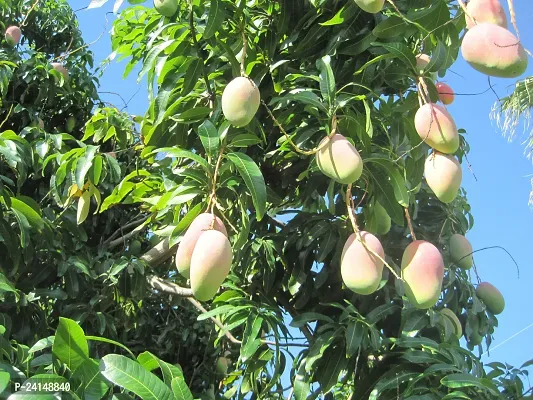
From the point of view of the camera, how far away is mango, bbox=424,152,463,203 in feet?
4.03

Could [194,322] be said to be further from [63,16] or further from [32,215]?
[63,16]

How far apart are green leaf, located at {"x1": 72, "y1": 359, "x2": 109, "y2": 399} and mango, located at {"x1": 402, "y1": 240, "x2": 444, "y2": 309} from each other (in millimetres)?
614

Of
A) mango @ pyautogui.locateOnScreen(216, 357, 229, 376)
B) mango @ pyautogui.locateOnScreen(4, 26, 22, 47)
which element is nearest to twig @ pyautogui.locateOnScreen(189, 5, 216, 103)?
mango @ pyautogui.locateOnScreen(216, 357, 229, 376)

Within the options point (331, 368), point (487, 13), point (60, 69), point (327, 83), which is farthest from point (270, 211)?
point (60, 69)

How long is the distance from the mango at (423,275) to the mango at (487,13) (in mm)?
440

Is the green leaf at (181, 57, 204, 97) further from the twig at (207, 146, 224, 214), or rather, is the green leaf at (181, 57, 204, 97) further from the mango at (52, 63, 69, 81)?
the mango at (52, 63, 69, 81)

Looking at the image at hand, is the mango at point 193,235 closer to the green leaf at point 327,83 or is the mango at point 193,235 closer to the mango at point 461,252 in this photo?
the green leaf at point 327,83

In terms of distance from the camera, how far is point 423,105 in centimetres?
132

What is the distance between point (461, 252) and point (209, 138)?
0.90m

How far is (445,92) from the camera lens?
1.64 meters

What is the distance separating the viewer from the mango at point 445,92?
1.64 metres

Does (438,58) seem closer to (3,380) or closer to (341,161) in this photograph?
(341,161)

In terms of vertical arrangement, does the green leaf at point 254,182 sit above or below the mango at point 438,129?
below

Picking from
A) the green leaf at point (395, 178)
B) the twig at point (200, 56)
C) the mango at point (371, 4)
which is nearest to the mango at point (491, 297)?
the green leaf at point (395, 178)
